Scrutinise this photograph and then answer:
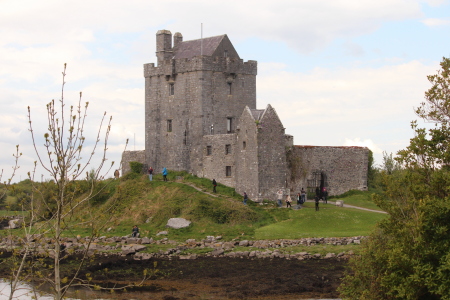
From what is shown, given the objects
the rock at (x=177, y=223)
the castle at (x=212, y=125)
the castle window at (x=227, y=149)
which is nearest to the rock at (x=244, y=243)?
the rock at (x=177, y=223)

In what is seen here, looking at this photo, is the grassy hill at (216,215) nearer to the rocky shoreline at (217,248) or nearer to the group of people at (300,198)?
the group of people at (300,198)

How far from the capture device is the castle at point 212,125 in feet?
154

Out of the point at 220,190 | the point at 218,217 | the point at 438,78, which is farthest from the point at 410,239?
the point at 220,190

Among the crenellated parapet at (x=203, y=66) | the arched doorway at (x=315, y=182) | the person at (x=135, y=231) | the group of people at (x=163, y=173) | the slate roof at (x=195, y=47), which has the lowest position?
the person at (x=135, y=231)

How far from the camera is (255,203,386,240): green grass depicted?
3762 cm

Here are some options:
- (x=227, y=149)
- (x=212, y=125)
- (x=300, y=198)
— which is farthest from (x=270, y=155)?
(x=212, y=125)

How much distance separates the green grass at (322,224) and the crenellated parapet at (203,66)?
13.2 metres

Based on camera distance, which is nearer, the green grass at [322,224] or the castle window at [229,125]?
the green grass at [322,224]

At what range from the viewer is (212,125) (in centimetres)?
4891

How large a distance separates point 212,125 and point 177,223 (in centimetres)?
997

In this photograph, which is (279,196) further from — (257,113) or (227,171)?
(257,113)

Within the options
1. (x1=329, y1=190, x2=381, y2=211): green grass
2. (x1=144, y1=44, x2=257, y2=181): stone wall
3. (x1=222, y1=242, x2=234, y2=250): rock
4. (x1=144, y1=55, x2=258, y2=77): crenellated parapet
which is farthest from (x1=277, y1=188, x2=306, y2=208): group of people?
(x1=144, y1=55, x2=258, y2=77): crenellated parapet

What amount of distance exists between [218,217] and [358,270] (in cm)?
2189

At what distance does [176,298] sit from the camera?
26078 mm
